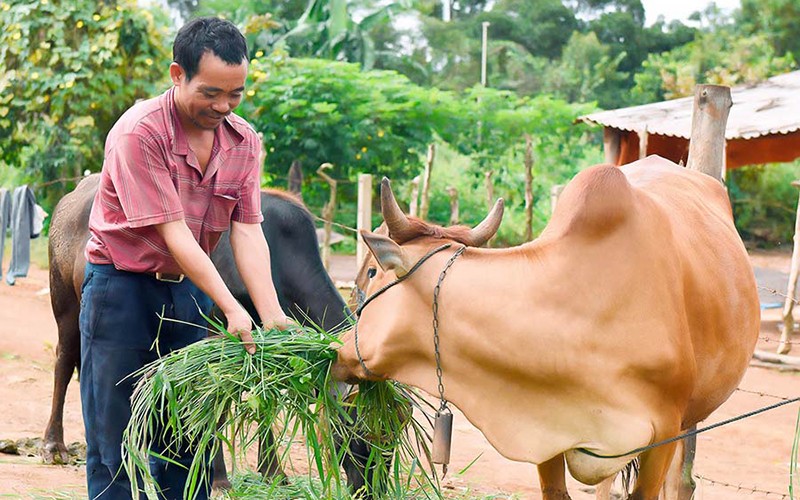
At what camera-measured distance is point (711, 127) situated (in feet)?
16.2

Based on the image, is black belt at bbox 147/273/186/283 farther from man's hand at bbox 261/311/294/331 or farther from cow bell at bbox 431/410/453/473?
cow bell at bbox 431/410/453/473

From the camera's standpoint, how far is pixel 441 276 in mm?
3129

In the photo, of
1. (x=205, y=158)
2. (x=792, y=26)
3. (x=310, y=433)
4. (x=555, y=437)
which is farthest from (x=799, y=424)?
(x=792, y=26)

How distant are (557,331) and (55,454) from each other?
11.8 feet

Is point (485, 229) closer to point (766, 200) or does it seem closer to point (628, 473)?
point (628, 473)

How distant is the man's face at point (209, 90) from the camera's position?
314 cm

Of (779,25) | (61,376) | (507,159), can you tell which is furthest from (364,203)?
(779,25)

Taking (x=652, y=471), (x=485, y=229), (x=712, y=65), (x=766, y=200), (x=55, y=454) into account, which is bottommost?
(x=766, y=200)

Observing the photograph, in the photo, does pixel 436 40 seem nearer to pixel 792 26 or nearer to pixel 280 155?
pixel 792 26

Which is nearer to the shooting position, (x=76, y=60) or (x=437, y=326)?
(x=437, y=326)

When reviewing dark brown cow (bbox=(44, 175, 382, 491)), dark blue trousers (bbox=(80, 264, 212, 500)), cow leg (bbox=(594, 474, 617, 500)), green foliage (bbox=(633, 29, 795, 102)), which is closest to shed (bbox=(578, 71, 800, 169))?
dark brown cow (bbox=(44, 175, 382, 491))

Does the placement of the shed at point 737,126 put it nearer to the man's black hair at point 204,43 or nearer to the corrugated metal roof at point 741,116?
the corrugated metal roof at point 741,116

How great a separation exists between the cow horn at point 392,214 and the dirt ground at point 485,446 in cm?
66

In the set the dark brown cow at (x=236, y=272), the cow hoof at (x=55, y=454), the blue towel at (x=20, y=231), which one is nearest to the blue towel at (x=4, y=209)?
the blue towel at (x=20, y=231)
